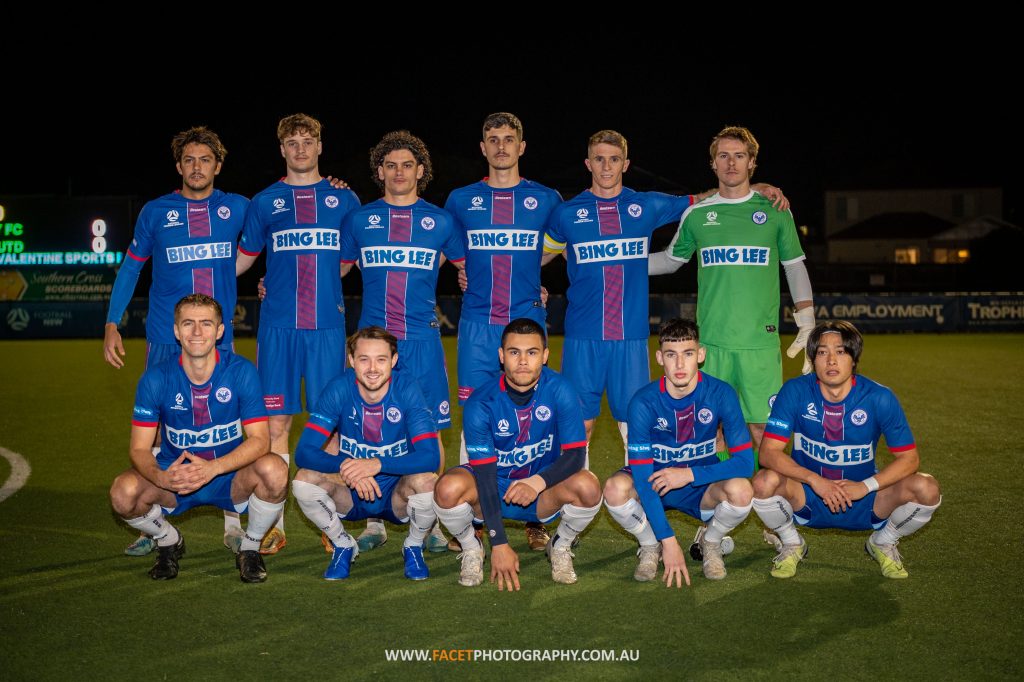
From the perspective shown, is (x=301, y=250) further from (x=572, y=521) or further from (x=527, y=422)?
(x=572, y=521)

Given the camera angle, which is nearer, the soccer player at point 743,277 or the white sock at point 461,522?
the white sock at point 461,522

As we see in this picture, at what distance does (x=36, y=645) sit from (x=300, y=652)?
1061 millimetres

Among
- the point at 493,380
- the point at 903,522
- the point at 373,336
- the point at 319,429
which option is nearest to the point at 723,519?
the point at 903,522

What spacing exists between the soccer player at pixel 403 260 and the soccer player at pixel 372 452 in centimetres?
62

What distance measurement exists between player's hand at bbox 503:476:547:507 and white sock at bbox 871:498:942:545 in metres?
1.76

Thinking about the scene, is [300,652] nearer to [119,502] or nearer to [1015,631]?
[119,502]

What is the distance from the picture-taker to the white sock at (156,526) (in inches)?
183

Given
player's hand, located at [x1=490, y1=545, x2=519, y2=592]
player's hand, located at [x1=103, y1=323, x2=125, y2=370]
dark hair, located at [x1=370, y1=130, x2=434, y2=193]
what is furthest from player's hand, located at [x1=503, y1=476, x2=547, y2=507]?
player's hand, located at [x1=103, y1=323, x2=125, y2=370]

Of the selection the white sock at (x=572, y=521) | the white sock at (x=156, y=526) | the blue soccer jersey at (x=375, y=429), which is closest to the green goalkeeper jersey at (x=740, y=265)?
the white sock at (x=572, y=521)

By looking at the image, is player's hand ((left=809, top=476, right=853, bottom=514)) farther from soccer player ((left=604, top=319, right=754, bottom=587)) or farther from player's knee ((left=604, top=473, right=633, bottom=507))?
player's knee ((left=604, top=473, right=633, bottom=507))

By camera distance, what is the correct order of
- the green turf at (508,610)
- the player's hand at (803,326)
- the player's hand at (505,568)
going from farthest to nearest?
the player's hand at (803,326), the player's hand at (505,568), the green turf at (508,610)

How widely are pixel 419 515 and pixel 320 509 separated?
19.6 inches

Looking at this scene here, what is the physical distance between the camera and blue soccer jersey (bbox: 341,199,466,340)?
5488 mm

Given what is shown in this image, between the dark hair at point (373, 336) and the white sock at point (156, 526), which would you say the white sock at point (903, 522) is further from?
the white sock at point (156, 526)
